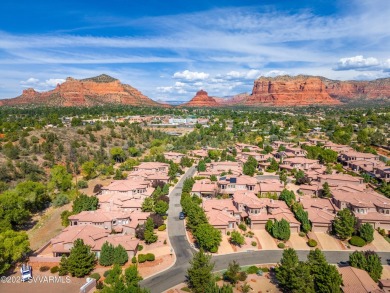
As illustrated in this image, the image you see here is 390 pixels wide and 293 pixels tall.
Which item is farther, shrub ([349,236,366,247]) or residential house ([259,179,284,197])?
residential house ([259,179,284,197])

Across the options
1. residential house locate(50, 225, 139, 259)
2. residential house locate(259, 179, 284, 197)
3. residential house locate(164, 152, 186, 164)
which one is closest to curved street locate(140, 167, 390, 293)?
residential house locate(50, 225, 139, 259)

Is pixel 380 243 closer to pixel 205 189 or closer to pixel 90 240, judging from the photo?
pixel 205 189

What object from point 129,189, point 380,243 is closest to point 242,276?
point 380,243

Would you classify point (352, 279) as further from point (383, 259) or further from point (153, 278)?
point (153, 278)

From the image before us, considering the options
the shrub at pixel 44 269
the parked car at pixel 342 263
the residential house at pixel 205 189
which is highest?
the residential house at pixel 205 189

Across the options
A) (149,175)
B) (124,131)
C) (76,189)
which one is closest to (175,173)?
(149,175)

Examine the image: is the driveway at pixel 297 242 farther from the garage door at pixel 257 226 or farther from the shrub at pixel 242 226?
the shrub at pixel 242 226

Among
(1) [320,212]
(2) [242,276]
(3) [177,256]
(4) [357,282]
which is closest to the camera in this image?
(4) [357,282]

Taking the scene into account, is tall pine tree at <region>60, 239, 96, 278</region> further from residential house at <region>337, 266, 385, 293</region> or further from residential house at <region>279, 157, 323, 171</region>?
residential house at <region>279, 157, 323, 171</region>

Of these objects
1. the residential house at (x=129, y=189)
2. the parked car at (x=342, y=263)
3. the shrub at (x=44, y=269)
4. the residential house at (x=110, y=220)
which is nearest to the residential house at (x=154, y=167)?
the residential house at (x=129, y=189)

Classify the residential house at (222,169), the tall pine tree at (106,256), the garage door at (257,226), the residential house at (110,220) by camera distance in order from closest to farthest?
the tall pine tree at (106,256)
the residential house at (110,220)
the garage door at (257,226)
the residential house at (222,169)

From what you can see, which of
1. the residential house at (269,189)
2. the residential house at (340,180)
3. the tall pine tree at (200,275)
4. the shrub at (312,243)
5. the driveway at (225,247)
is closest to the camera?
the tall pine tree at (200,275)
